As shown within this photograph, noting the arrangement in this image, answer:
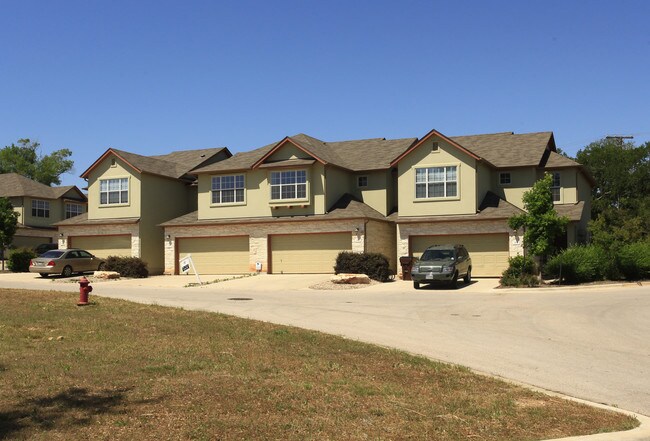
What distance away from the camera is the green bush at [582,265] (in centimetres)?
2766

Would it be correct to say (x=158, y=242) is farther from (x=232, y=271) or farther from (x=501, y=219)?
(x=501, y=219)

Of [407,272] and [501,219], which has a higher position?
[501,219]

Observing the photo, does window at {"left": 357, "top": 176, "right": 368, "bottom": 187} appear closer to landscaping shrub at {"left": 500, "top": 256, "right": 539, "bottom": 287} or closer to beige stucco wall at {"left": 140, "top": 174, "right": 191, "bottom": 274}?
landscaping shrub at {"left": 500, "top": 256, "right": 539, "bottom": 287}

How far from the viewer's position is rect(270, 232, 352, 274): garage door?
113 feet

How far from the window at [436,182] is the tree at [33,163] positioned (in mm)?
63377

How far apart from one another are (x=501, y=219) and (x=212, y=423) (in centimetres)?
2697

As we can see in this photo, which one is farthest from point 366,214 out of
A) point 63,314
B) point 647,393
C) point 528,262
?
point 647,393

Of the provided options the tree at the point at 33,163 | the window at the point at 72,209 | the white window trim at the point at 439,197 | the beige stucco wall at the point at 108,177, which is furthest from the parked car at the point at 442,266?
the tree at the point at 33,163

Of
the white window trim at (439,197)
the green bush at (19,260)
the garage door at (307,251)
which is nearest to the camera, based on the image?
the white window trim at (439,197)

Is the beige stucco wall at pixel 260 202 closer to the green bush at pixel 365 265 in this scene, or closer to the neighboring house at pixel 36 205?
the green bush at pixel 365 265

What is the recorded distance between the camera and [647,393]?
9.30 metres

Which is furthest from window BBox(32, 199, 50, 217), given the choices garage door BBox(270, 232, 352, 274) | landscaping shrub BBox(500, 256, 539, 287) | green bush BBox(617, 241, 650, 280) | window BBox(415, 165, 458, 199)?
green bush BBox(617, 241, 650, 280)

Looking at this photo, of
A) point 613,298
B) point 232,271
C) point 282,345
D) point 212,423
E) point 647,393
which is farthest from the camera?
point 232,271

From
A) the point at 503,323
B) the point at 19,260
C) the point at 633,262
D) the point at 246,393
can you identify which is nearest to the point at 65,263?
the point at 19,260
